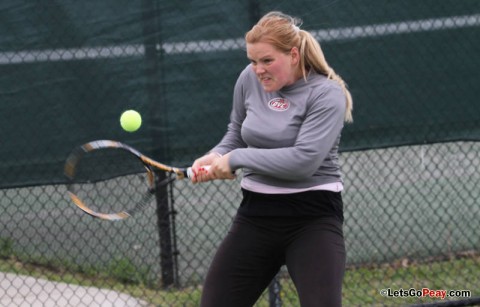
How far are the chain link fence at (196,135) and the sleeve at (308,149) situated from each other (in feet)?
5.83

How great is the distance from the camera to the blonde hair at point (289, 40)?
11.2 feet

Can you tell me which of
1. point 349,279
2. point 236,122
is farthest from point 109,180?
point 349,279

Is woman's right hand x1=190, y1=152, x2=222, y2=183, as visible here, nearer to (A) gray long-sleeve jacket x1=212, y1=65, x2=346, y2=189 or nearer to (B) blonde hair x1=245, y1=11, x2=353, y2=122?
(A) gray long-sleeve jacket x1=212, y1=65, x2=346, y2=189

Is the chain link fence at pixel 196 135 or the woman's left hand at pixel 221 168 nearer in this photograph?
the woman's left hand at pixel 221 168

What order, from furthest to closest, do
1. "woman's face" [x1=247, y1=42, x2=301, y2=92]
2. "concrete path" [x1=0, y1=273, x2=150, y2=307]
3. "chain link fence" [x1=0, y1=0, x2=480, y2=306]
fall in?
"concrete path" [x1=0, y1=273, x2=150, y2=307]
"chain link fence" [x1=0, y1=0, x2=480, y2=306]
"woman's face" [x1=247, y1=42, x2=301, y2=92]

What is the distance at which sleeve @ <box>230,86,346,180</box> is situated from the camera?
10.9 ft

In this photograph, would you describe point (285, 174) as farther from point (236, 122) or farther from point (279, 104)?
point (236, 122)

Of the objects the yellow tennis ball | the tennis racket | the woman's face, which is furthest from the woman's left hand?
the tennis racket

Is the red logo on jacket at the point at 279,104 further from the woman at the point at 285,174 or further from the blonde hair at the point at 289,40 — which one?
the blonde hair at the point at 289,40

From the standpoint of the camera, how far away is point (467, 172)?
6125 millimetres

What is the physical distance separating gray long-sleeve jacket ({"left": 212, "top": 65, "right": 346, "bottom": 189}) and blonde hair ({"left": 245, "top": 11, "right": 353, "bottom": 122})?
0.04m

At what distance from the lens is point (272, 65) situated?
3426 millimetres

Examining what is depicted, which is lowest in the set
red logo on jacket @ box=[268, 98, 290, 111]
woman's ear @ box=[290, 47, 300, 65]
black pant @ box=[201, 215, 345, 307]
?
black pant @ box=[201, 215, 345, 307]

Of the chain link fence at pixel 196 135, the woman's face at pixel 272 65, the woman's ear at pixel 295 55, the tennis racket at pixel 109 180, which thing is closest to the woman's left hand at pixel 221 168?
the woman's face at pixel 272 65
